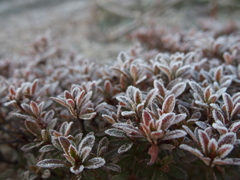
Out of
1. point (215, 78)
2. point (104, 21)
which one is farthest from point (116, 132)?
point (104, 21)

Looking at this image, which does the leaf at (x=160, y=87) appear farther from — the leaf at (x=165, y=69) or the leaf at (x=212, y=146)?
the leaf at (x=212, y=146)

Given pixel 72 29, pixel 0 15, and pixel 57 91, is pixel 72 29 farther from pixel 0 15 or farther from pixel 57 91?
pixel 57 91

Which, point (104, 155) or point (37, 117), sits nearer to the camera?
point (104, 155)

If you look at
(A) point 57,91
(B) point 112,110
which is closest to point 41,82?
(A) point 57,91

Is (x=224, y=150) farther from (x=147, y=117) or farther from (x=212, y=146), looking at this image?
(x=147, y=117)

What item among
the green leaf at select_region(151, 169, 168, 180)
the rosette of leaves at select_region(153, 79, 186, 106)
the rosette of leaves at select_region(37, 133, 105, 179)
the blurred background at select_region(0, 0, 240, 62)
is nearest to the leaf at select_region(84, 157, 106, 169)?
the rosette of leaves at select_region(37, 133, 105, 179)

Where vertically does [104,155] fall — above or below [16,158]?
above

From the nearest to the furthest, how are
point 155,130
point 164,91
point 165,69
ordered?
point 155,130
point 164,91
point 165,69

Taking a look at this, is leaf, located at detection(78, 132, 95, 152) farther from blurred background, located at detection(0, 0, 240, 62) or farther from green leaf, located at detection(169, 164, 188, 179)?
blurred background, located at detection(0, 0, 240, 62)
